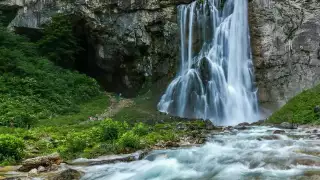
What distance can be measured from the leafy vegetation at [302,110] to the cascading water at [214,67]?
4.61 m

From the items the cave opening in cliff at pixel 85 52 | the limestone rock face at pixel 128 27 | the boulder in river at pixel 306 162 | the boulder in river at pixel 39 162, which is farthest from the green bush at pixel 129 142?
the cave opening in cliff at pixel 85 52

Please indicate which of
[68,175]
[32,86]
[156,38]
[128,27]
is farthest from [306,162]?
[128,27]

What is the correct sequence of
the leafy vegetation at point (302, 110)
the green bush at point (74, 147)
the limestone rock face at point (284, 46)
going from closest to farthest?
the green bush at point (74, 147) < the leafy vegetation at point (302, 110) < the limestone rock face at point (284, 46)

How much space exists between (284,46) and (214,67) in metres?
5.44

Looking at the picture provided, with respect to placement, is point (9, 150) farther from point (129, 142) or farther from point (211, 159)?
point (211, 159)

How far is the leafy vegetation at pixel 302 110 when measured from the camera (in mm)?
17359

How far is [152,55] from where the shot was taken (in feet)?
98.1

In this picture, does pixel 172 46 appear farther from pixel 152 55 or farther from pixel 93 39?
pixel 93 39

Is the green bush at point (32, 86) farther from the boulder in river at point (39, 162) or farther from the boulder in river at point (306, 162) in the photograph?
the boulder in river at point (306, 162)

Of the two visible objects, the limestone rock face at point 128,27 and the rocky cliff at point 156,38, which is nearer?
the rocky cliff at point 156,38

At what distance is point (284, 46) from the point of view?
85.9 ft

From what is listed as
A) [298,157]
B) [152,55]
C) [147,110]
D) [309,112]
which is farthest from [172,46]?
[298,157]

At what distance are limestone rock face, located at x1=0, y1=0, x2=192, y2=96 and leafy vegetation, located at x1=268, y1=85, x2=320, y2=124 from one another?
11.7m

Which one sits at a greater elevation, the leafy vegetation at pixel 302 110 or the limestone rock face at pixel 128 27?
the limestone rock face at pixel 128 27
